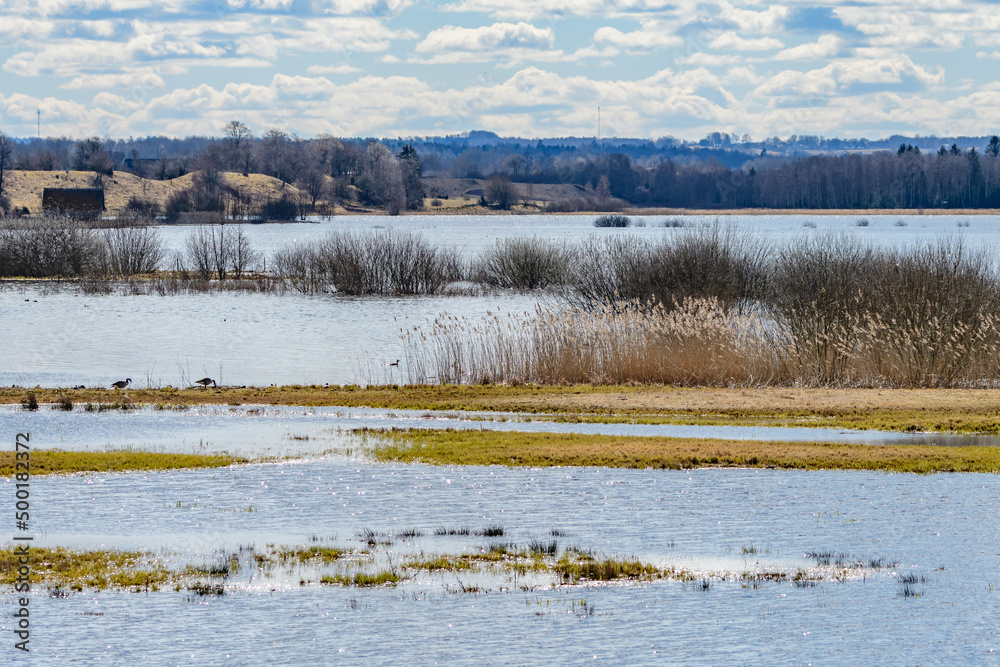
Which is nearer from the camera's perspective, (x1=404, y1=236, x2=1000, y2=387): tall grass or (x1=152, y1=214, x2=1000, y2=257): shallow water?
(x1=404, y1=236, x2=1000, y2=387): tall grass

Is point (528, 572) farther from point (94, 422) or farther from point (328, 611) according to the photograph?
point (94, 422)

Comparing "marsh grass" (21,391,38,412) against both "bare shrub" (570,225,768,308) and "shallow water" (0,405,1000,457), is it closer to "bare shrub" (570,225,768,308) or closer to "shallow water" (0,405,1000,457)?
"shallow water" (0,405,1000,457)

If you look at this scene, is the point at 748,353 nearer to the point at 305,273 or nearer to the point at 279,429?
the point at 279,429

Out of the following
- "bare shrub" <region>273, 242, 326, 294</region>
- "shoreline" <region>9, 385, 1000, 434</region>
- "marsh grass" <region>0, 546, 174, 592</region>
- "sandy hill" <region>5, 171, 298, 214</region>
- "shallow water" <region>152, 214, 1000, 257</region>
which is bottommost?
"shoreline" <region>9, 385, 1000, 434</region>

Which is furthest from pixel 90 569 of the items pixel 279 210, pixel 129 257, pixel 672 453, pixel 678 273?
pixel 279 210

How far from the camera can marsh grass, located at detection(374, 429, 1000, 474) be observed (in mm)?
18234

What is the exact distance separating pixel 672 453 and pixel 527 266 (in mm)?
43457

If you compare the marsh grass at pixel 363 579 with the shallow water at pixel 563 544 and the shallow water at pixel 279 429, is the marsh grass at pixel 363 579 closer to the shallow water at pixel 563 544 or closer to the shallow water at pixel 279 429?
the shallow water at pixel 563 544

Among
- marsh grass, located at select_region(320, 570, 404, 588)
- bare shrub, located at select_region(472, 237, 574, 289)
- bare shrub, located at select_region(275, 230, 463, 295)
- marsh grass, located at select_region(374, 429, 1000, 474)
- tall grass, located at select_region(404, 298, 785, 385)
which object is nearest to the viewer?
marsh grass, located at select_region(320, 570, 404, 588)

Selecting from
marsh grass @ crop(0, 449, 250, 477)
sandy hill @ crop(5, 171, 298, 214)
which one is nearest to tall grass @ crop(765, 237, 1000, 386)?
marsh grass @ crop(0, 449, 250, 477)

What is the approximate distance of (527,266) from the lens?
204 ft

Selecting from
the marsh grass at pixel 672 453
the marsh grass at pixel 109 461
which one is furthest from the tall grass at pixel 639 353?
the marsh grass at pixel 109 461

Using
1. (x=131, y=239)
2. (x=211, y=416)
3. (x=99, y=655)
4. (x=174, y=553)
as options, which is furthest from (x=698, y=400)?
(x=131, y=239)

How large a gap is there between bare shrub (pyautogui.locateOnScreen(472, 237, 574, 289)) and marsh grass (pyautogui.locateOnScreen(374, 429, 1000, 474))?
131ft
